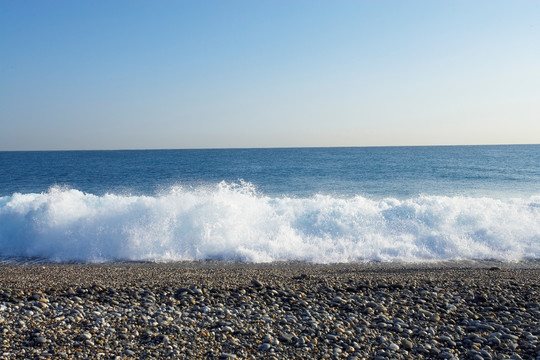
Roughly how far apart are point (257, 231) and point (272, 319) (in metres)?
7.62

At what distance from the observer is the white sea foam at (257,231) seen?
12000mm

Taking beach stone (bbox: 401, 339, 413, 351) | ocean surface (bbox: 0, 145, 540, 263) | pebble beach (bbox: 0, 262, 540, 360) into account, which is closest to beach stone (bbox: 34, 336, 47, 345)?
pebble beach (bbox: 0, 262, 540, 360)

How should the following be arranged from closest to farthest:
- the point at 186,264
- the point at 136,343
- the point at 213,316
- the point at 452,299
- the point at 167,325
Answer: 1. the point at 136,343
2. the point at 167,325
3. the point at 213,316
4. the point at 452,299
5. the point at 186,264

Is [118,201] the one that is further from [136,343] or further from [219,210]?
[136,343]

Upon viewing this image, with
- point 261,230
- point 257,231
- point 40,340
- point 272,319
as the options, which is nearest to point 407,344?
point 272,319

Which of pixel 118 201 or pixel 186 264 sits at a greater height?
pixel 118 201

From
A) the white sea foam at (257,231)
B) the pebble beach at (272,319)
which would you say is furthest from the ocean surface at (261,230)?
the pebble beach at (272,319)

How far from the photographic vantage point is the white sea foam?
1200cm

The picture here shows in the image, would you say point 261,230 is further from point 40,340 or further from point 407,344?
point 40,340

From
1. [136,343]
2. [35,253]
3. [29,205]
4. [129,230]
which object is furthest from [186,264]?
[29,205]

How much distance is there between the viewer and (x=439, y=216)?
46.2 ft

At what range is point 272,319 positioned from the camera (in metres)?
5.71

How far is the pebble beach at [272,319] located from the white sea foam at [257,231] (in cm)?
385

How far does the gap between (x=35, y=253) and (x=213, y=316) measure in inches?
359
